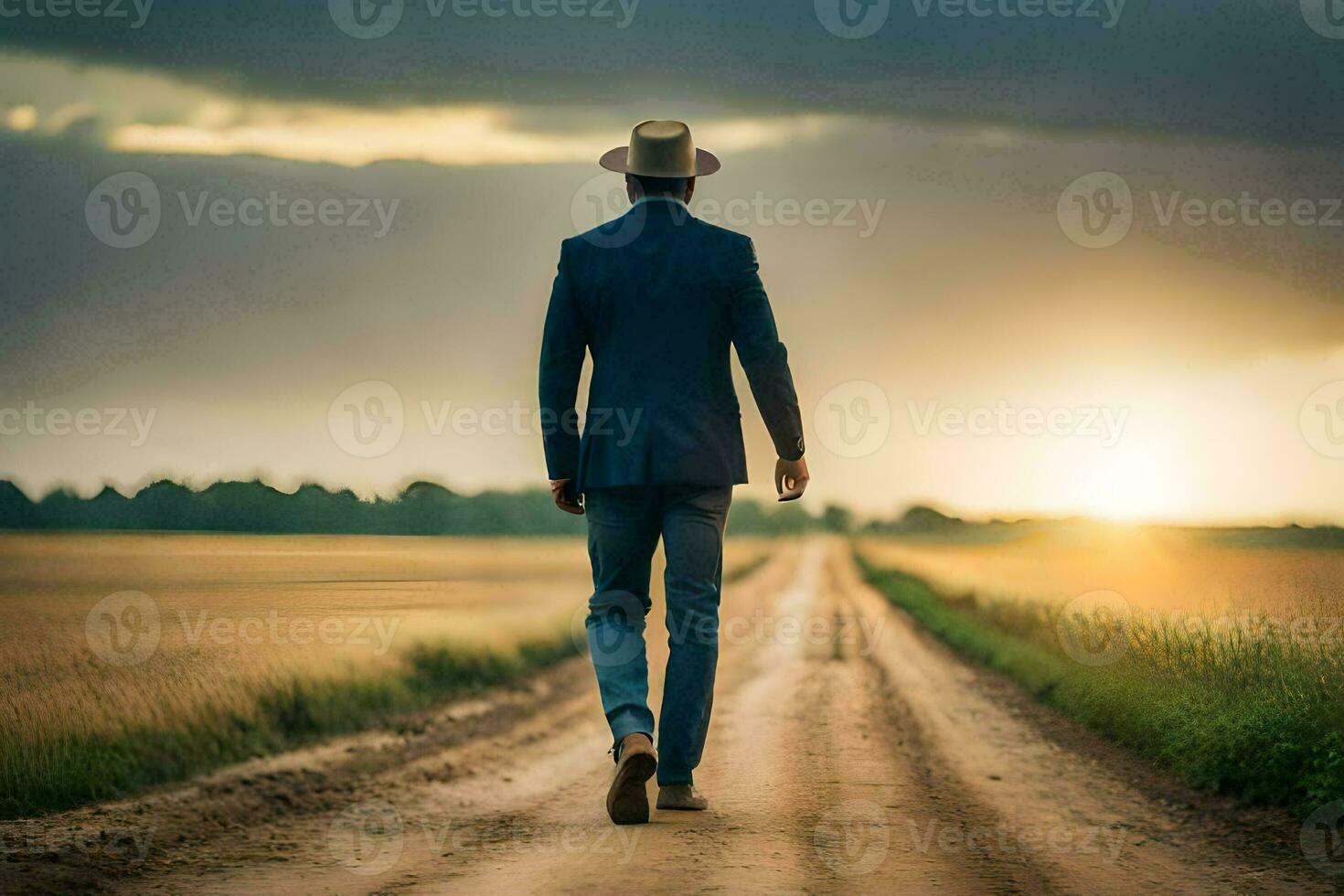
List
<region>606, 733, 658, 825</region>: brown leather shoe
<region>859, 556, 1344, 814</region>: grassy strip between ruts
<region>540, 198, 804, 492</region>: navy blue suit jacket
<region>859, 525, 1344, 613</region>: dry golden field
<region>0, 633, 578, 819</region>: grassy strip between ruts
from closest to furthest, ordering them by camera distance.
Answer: <region>606, 733, 658, 825</region>: brown leather shoe
<region>540, 198, 804, 492</region>: navy blue suit jacket
<region>0, 633, 578, 819</region>: grassy strip between ruts
<region>859, 556, 1344, 814</region>: grassy strip between ruts
<region>859, 525, 1344, 613</region>: dry golden field

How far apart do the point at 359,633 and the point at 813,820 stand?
5.02 metres

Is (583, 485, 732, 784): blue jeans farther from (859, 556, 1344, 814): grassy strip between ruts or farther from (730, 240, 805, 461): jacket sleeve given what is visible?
(859, 556, 1344, 814): grassy strip between ruts

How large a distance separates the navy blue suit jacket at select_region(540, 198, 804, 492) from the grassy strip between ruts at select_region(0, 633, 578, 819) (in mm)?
2735

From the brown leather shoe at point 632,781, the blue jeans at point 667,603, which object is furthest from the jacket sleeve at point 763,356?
the brown leather shoe at point 632,781

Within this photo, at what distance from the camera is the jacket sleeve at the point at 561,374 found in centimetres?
515

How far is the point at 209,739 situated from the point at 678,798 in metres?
2.89

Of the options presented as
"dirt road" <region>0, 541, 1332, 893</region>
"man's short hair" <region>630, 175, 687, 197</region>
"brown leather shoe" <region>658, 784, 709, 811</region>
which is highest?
"man's short hair" <region>630, 175, 687, 197</region>

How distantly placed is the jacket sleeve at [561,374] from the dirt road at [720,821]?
1681 mm

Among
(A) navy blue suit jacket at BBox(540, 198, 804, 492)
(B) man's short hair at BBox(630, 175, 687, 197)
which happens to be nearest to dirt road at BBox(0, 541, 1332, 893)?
(A) navy blue suit jacket at BBox(540, 198, 804, 492)

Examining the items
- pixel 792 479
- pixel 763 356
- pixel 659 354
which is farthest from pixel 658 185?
pixel 792 479

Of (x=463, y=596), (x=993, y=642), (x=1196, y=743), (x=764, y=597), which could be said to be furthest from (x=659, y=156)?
(x=764, y=597)

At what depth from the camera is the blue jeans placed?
500 cm

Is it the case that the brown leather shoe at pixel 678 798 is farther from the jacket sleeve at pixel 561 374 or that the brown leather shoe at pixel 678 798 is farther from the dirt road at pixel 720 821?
the jacket sleeve at pixel 561 374

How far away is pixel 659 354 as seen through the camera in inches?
197
